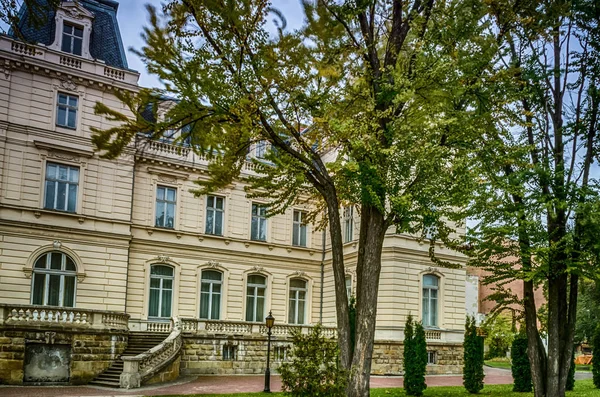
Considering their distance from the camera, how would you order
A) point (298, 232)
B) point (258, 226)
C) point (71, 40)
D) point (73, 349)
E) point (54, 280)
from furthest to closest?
point (298, 232) → point (258, 226) → point (71, 40) → point (54, 280) → point (73, 349)

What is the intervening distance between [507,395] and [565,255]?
19.6 feet

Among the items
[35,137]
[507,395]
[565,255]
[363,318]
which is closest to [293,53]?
[363,318]

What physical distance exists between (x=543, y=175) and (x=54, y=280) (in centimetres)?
1827

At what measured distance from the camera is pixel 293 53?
43.4 feet

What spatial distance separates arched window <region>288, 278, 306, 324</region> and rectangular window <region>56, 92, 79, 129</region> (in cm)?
Answer: 1278

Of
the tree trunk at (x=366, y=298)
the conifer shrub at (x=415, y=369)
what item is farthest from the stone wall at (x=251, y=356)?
the tree trunk at (x=366, y=298)

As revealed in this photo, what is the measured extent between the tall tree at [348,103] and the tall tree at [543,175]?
4.07 feet

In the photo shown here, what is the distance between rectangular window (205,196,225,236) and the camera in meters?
29.1

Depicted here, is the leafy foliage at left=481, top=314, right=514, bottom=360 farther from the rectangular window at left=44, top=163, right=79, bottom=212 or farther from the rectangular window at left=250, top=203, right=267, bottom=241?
the rectangular window at left=44, top=163, right=79, bottom=212

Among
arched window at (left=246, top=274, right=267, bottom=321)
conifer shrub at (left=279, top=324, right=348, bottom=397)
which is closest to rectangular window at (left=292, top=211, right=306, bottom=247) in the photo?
arched window at (left=246, top=274, right=267, bottom=321)

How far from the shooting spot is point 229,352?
25672 mm

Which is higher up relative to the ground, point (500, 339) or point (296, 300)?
point (296, 300)

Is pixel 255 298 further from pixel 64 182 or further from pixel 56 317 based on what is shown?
pixel 56 317

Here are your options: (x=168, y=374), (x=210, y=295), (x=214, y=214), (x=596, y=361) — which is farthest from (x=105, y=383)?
(x=596, y=361)
